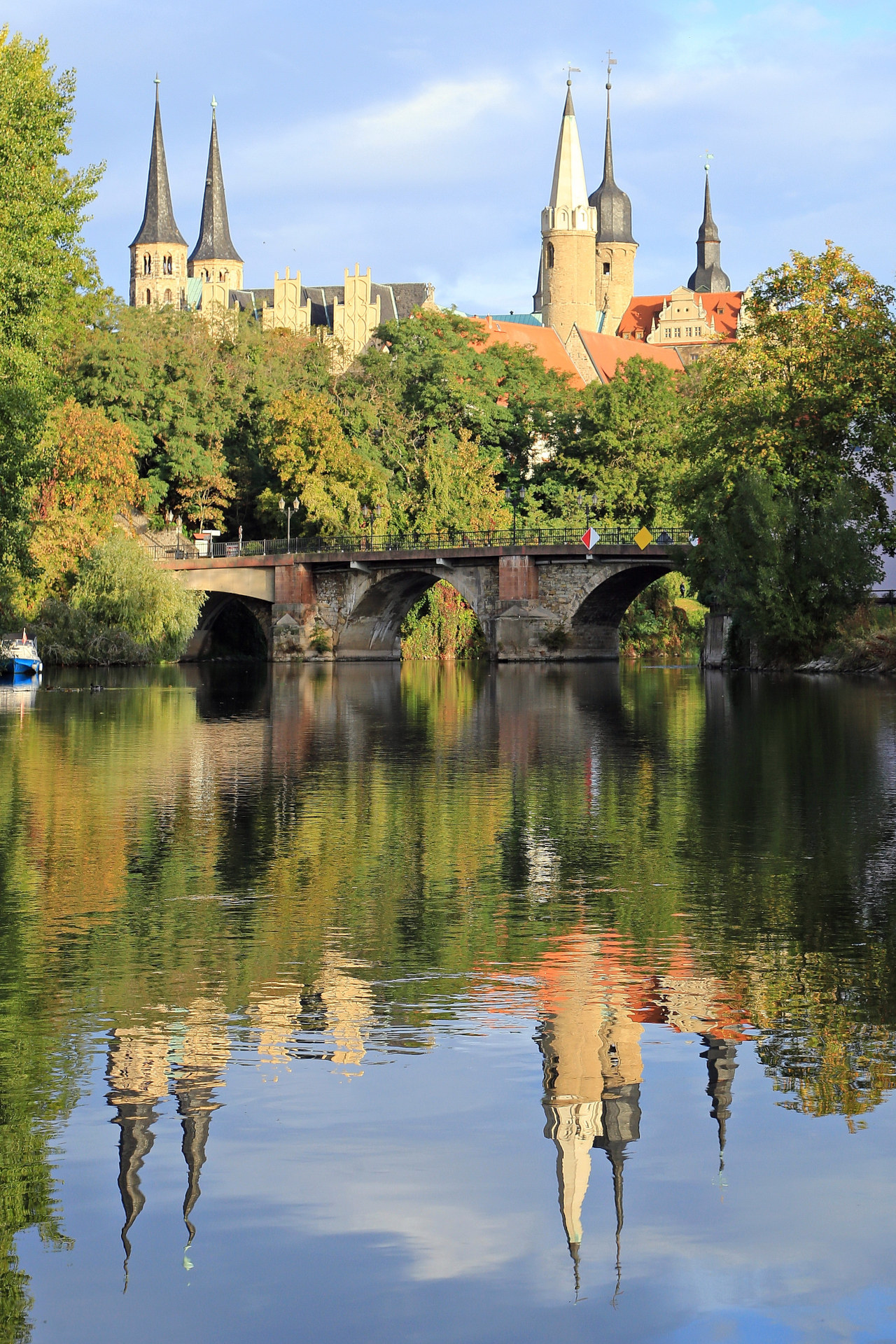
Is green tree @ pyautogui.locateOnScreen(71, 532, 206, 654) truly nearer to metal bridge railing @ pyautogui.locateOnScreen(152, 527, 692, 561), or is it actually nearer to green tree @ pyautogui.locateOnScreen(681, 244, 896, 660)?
metal bridge railing @ pyautogui.locateOnScreen(152, 527, 692, 561)

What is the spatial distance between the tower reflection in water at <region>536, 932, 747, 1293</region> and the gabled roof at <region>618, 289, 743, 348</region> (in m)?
149

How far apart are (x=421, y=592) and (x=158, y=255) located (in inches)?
3419

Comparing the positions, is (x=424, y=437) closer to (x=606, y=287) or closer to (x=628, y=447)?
(x=628, y=447)

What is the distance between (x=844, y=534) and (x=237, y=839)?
130ft

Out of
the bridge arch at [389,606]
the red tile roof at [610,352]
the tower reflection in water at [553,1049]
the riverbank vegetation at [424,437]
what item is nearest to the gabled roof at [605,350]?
the red tile roof at [610,352]

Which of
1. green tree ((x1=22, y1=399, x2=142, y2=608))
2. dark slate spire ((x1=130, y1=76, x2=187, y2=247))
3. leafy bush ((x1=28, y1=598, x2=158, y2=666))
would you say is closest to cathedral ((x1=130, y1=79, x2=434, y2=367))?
dark slate spire ((x1=130, y1=76, x2=187, y2=247))

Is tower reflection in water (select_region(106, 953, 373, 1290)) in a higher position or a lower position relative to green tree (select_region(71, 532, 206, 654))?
lower

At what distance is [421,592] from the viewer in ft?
272

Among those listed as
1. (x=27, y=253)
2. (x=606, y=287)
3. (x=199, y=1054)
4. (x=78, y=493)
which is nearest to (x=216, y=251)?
(x=606, y=287)

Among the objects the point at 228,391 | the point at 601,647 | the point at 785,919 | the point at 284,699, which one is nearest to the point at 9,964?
the point at 785,919

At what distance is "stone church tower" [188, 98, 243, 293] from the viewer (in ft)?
500

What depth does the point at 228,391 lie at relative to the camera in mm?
81688

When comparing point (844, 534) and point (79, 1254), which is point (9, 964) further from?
point (844, 534)

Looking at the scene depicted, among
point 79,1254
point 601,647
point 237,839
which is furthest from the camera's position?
point 601,647
